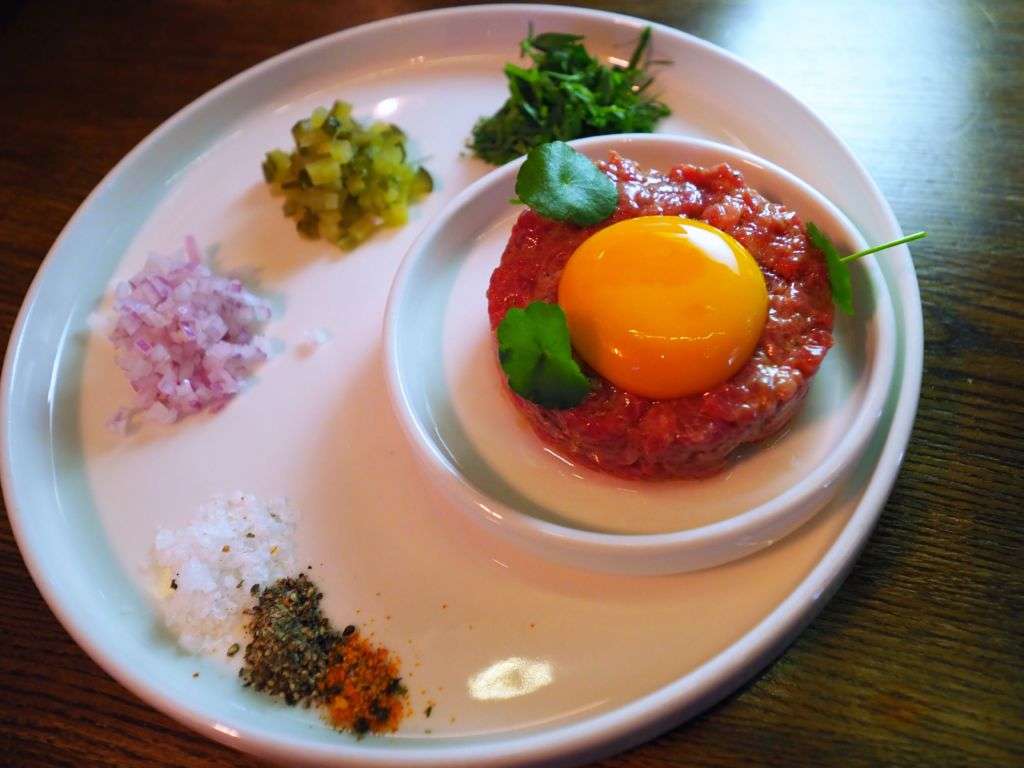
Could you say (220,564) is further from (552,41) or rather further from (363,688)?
(552,41)

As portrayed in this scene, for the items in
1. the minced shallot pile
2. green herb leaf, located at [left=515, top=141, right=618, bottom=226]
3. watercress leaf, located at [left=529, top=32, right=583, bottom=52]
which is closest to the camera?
green herb leaf, located at [left=515, top=141, right=618, bottom=226]

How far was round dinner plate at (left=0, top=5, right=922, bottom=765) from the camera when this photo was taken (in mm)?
2354

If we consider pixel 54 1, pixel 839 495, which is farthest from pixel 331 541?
pixel 54 1

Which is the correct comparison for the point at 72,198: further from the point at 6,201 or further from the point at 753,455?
the point at 753,455

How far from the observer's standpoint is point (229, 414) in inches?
123

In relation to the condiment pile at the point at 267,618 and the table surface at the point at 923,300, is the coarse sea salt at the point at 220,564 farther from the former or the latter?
the table surface at the point at 923,300

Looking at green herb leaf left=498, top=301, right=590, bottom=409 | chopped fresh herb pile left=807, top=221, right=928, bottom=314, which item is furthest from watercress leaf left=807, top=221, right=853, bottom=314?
green herb leaf left=498, top=301, right=590, bottom=409

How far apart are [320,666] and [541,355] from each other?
3.87 feet

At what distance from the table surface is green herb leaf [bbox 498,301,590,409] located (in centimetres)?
104

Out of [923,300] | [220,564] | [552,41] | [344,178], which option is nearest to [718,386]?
[923,300]

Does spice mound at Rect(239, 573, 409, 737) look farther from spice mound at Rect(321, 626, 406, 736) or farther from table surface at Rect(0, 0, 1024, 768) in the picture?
table surface at Rect(0, 0, 1024, 768)

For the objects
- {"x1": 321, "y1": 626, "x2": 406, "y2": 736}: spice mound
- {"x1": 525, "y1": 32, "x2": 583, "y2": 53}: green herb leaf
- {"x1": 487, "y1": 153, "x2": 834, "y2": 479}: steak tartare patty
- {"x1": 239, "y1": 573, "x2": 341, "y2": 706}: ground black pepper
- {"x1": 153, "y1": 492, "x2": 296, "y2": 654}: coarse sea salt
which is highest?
{"x1": 525, "y1": 32, "x2": 583, "y2": 53}: green herb leaf

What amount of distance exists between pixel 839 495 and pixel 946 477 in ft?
1.45

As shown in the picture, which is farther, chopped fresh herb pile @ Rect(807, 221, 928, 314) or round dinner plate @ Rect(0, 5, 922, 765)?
chopped fresh herb pile @ Rect(807, 221, 928, 314)
